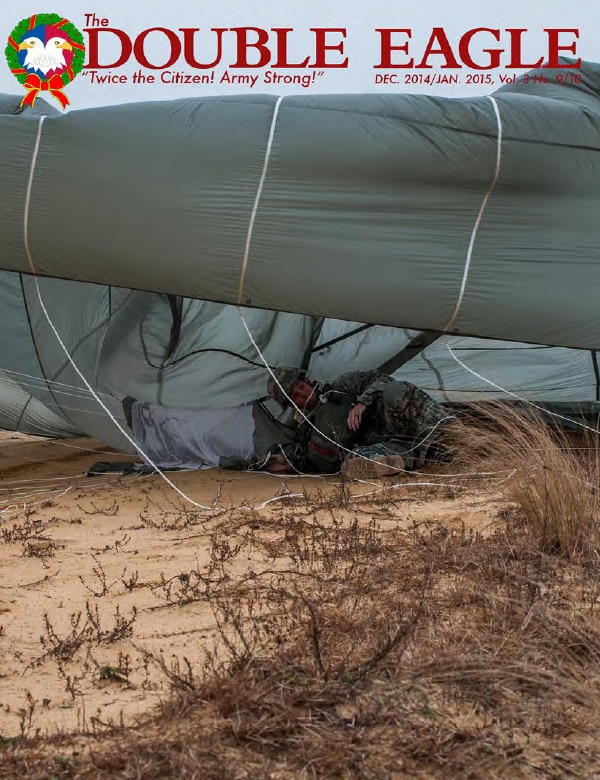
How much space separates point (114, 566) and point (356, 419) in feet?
9.14

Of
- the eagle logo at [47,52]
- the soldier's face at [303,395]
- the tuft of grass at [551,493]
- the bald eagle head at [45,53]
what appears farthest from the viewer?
the bald eagle head at [45,53]

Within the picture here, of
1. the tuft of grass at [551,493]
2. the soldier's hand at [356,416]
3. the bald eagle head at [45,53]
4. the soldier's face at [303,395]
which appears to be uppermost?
the bald eagle head at [45,53]

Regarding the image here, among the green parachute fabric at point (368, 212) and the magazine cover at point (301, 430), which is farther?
the green parachute fabric at point (368, 212)

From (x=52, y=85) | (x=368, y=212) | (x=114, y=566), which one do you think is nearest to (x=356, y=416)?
(x=368, y=212)

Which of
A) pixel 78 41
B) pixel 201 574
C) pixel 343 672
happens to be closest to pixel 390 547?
pixel 201 574

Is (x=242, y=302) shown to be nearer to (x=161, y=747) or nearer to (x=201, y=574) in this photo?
(x=201, y=574)

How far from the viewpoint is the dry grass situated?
2375 millimetres

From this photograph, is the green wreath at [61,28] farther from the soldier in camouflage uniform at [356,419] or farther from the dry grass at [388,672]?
the dry grass at [388,672]

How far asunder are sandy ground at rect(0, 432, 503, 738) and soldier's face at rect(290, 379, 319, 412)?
588mm

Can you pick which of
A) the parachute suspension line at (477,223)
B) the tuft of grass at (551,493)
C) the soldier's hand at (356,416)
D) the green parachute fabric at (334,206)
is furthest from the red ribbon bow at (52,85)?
the tuft of grass at (551,493)

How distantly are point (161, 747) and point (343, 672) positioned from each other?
57cm

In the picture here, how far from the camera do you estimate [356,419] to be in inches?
275

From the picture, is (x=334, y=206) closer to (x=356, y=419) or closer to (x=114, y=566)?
(x=356, y=419)

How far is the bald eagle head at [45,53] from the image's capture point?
32.5 ft
